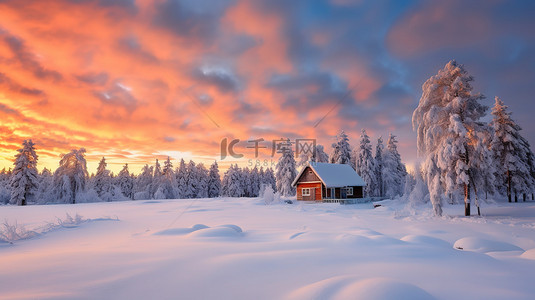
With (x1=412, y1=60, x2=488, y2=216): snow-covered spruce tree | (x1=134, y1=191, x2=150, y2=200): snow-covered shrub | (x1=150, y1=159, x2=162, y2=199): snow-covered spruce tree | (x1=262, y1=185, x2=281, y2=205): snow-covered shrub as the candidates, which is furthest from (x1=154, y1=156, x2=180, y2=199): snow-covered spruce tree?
(x1=412, y1=60, x2=488, y2=216): snow-covered spruce tree

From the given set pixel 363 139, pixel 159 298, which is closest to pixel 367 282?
pixel 159 298

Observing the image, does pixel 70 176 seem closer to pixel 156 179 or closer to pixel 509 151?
pixel 156 179

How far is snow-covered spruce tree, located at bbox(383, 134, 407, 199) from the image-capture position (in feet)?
161

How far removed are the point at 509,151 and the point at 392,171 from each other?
65.2 feet

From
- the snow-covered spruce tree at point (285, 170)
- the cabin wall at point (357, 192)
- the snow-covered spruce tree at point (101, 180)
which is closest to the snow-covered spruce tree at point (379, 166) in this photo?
the cabin wall at point (357, 192)

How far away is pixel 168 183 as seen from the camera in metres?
57.9

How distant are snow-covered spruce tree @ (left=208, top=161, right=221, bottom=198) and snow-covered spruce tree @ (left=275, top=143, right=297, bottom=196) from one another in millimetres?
25961

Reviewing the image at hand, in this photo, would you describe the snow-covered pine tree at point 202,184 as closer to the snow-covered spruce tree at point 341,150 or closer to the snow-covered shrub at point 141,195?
the snow-covered shrub at point 141,195

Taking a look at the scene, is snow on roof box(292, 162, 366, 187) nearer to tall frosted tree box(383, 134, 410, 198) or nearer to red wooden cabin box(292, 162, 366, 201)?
red wooden cabin box(292, 162, 366, 201)

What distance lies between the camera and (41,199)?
131ft

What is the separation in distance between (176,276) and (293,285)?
2.10 metres

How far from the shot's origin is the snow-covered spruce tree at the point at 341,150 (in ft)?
167

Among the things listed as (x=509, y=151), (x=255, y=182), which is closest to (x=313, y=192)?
(x=509, y=151)

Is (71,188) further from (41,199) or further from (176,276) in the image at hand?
(176,276)
